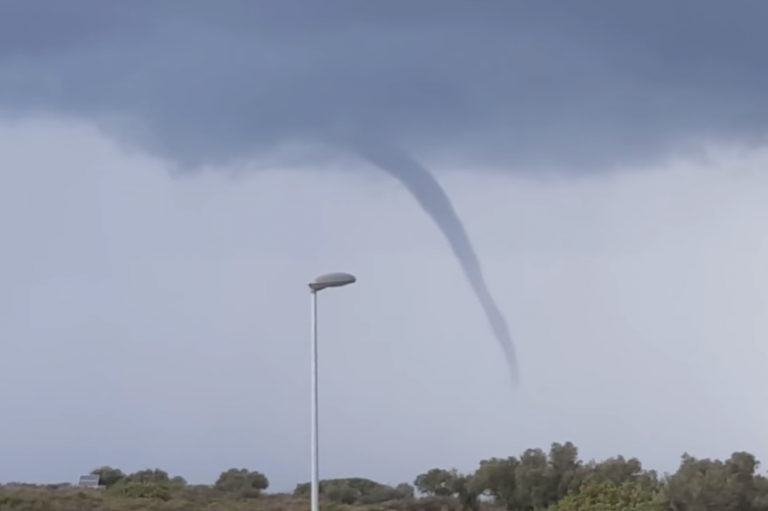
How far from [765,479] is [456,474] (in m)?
19.1

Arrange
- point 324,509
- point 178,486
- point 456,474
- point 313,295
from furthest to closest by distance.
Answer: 1. point 456,474
2. point 178,486
3. point 324,509
4. point 313,295

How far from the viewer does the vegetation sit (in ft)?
162

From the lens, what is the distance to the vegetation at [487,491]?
49.3 meters

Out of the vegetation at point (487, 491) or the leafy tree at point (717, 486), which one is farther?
the leafy tree at point (717, 486)

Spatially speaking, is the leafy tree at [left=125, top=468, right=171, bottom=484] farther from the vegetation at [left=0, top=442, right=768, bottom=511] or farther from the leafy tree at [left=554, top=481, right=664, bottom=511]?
the leafy tree at [left=554, top=481, right=664, bottom=511]

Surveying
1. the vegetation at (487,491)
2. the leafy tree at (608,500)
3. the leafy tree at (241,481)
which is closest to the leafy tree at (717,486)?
the vegetation at (487,491)

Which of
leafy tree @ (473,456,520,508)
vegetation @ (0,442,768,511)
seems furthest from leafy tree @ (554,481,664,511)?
leafy tree @ (473,456,520,508)

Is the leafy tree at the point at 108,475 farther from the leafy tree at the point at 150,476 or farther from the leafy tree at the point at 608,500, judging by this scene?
the leafy tree at the point at 608,500

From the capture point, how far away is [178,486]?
6900cm

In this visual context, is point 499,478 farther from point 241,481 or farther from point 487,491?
point 241,481

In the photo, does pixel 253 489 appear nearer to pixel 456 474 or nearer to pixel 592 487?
pixel 456 474

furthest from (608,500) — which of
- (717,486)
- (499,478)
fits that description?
(499,478)

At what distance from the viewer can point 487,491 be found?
72.0 meters

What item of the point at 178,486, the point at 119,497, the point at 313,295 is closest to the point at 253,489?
the point at 178,486
